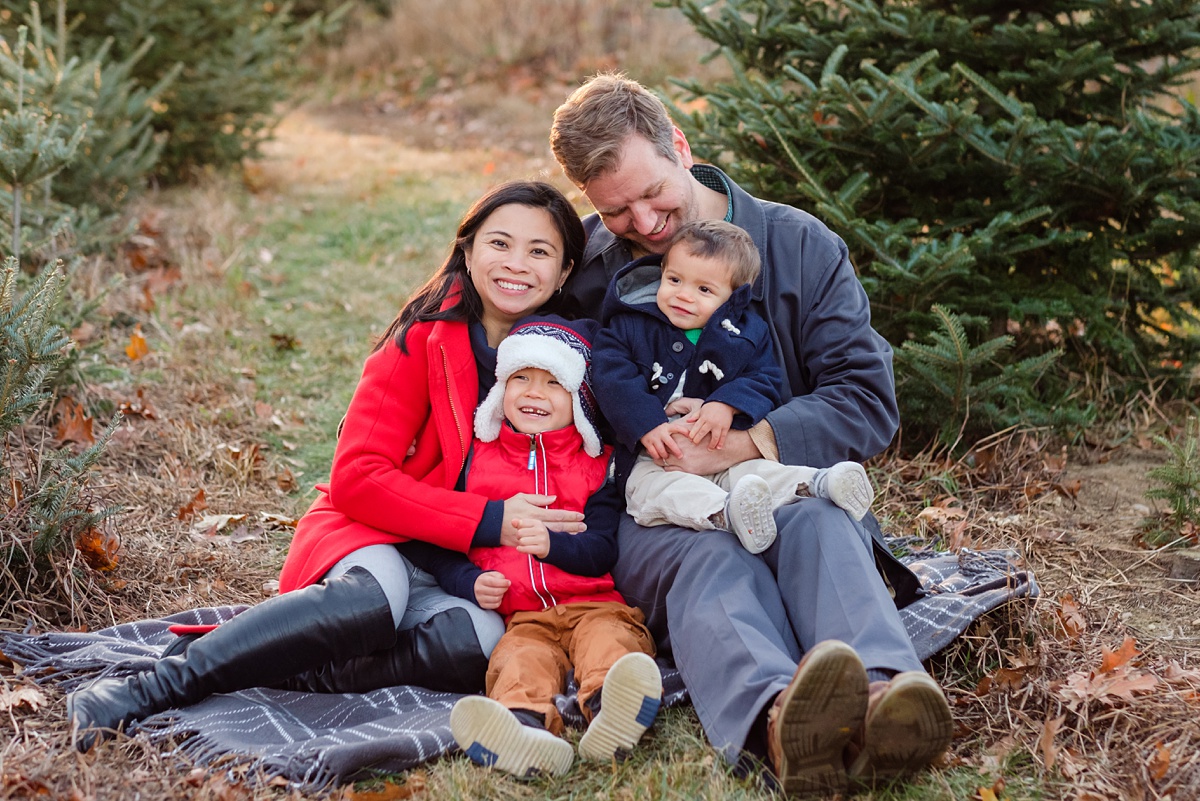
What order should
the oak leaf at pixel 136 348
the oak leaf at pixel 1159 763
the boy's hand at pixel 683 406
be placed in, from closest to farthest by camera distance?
the oak leaf at pixel 1159 763
the boy's hand at pixel 683 406
the oak leaf at pixel 136 348

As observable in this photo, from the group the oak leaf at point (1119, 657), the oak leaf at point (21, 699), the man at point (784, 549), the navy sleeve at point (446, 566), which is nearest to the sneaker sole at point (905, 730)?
the man at point (784, 549)

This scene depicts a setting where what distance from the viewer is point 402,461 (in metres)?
3.08

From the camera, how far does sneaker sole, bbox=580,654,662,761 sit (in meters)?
2.49

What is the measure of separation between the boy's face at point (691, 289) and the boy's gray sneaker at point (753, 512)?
0.58 metres

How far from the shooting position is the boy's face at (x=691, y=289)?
3.07m

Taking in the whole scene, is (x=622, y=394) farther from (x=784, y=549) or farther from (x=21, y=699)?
(x=21, y=699)

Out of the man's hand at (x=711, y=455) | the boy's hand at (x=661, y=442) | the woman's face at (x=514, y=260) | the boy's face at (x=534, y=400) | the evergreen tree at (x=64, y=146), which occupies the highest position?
the evergreen tree at (x=64, y=146)

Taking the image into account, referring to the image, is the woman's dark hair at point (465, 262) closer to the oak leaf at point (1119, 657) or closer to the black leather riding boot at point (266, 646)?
the black leather riding boot at point (266, 646)

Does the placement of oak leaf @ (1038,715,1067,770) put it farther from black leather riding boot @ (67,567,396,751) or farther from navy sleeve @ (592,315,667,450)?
black leather riding boot @ (67,567,396,751)

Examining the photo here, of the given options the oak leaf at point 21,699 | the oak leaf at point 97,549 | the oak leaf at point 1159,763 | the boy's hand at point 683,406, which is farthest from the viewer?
the oak leaf at point 97,549

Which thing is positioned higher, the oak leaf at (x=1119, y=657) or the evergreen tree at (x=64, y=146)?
the evergreen tree at (x=64, y=146)

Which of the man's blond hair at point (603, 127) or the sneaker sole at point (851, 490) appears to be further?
the man's blond hair at point (603, 127)

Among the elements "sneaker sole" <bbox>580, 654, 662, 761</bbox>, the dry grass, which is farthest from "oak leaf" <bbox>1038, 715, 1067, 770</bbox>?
"sneaker sole" <bbox>580, 654, 662, 761</bbox>

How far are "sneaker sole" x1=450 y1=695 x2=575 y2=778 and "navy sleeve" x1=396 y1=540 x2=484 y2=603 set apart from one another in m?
0.52
